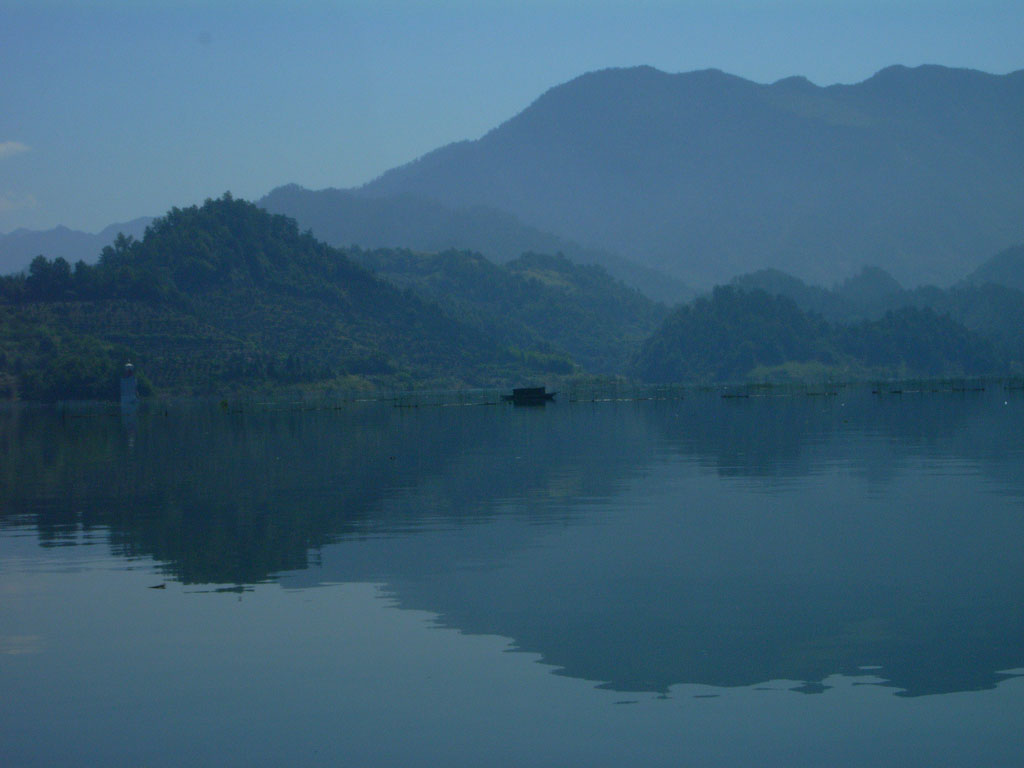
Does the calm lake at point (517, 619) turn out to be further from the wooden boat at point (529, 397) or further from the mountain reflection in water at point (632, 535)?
the wooden boat at point (529, 397)

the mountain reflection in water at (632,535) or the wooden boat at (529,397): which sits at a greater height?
the wooden boat at (529,397)

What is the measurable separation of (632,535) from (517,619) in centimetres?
1235

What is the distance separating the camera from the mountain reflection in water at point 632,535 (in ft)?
77.7

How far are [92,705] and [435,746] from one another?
6513 mm

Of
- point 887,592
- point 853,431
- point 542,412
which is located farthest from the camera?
point 542,412

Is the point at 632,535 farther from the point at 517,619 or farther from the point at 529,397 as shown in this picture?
the point at 529,397

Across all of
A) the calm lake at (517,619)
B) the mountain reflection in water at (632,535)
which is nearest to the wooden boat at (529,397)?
the mountain reflection in water at (632,535)

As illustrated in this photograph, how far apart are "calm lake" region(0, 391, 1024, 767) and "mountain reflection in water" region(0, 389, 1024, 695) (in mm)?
142

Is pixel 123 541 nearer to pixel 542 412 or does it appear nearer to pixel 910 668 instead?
pixel 910 668

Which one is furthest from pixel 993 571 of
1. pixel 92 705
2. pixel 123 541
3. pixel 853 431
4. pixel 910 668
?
pixel 853 431

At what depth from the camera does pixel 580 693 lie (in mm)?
20547

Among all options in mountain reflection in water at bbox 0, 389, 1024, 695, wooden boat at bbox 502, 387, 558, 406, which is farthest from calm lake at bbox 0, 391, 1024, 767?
wooden boat at bbox 502, 387, 558, 406

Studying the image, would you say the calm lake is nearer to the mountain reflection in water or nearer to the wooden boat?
the mountain reflection in water

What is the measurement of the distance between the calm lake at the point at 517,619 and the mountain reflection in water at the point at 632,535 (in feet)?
0.47
